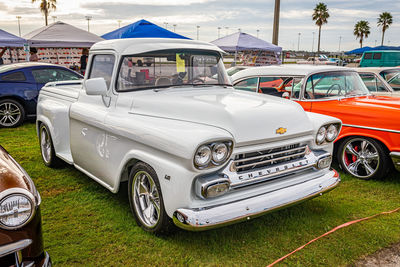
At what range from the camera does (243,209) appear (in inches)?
109

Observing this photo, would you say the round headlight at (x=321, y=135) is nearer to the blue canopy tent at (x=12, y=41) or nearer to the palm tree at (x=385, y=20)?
the blue canopy tent at (x=12, y=41)

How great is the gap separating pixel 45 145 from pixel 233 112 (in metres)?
3.63

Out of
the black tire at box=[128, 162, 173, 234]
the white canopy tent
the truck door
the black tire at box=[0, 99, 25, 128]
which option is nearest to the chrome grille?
the black tire at box=[128, 162, 173, 234]

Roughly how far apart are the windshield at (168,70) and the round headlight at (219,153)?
4.62 feet

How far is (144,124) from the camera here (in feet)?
10.5

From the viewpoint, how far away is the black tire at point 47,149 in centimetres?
510

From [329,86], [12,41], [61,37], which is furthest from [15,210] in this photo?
[61,37]

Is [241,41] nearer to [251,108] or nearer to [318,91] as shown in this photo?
[318,91]

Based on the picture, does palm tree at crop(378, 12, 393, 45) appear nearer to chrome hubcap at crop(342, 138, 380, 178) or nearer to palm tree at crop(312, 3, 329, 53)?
palm tree at crop(312, 3, 329, 53)

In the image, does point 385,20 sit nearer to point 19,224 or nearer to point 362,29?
point 362,29

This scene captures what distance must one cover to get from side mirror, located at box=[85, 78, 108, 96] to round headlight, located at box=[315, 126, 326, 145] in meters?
2.31

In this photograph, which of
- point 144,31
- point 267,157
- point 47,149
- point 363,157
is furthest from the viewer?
point 144,31

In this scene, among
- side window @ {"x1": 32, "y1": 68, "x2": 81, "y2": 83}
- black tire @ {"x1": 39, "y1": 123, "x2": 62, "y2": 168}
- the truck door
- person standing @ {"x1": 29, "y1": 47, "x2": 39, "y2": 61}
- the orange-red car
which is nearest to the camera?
the truck door

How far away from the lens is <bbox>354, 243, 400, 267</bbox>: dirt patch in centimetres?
297
